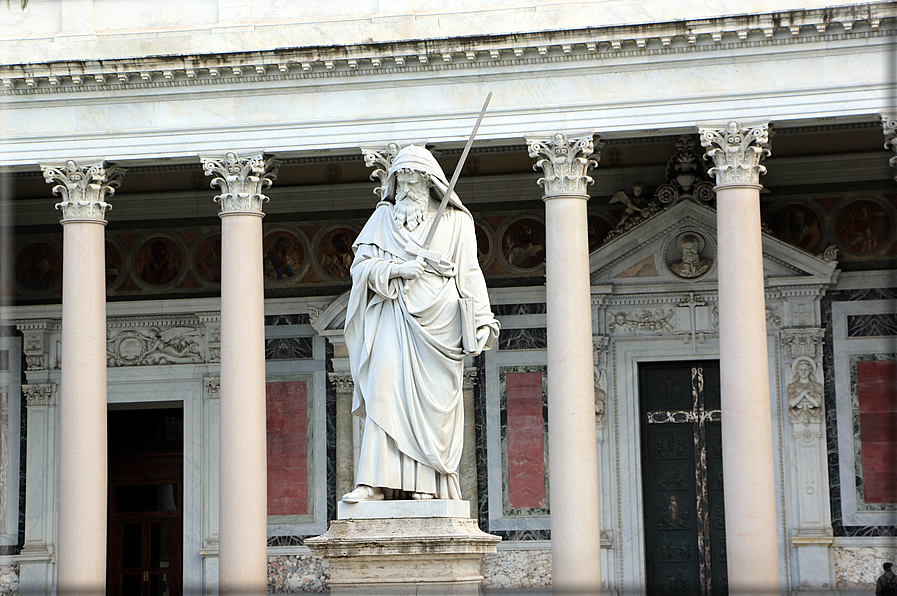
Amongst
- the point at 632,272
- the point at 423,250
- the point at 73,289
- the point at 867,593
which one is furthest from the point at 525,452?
the point at 423,250

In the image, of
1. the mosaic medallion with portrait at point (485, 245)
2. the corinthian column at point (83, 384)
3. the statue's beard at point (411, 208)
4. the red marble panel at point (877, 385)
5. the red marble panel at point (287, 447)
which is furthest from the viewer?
the mosaic medallion with portrait at point (485, 245)

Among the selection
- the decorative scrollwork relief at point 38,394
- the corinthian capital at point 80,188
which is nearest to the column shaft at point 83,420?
the corinthian capital at point 80,188

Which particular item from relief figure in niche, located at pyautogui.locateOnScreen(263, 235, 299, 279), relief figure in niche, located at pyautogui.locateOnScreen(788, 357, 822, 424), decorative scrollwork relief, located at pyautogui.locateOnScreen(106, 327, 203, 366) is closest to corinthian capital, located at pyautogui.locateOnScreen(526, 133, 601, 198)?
relief figure in niche, located at pyautogui.locateOnScreen(788, 357, 822, 424)

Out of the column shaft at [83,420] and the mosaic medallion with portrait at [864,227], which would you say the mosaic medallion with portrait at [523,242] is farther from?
the column shaft at [83,420]

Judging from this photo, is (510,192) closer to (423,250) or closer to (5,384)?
(5,384)

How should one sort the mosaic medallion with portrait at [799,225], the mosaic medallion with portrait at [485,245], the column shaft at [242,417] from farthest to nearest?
the mosaic medallion with portrait at [485,245] → the mosaic medallion with portrait at [799,225] → the column shaft at [242,417]

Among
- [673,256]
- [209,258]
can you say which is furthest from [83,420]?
[673,256]

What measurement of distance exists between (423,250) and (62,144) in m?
13.1

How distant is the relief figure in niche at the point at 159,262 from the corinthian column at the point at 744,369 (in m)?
10.5

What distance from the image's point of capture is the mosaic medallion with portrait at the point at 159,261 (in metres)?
24.6

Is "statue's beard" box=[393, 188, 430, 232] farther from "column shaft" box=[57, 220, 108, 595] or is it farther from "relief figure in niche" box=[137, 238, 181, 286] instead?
"relief figure in niche" box=[137, 238, 181, 286]

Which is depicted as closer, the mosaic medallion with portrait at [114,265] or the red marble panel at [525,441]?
the red marble panel at [525,441]

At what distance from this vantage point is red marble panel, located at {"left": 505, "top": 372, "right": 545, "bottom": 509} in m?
22.9

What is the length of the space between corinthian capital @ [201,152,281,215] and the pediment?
618cm
